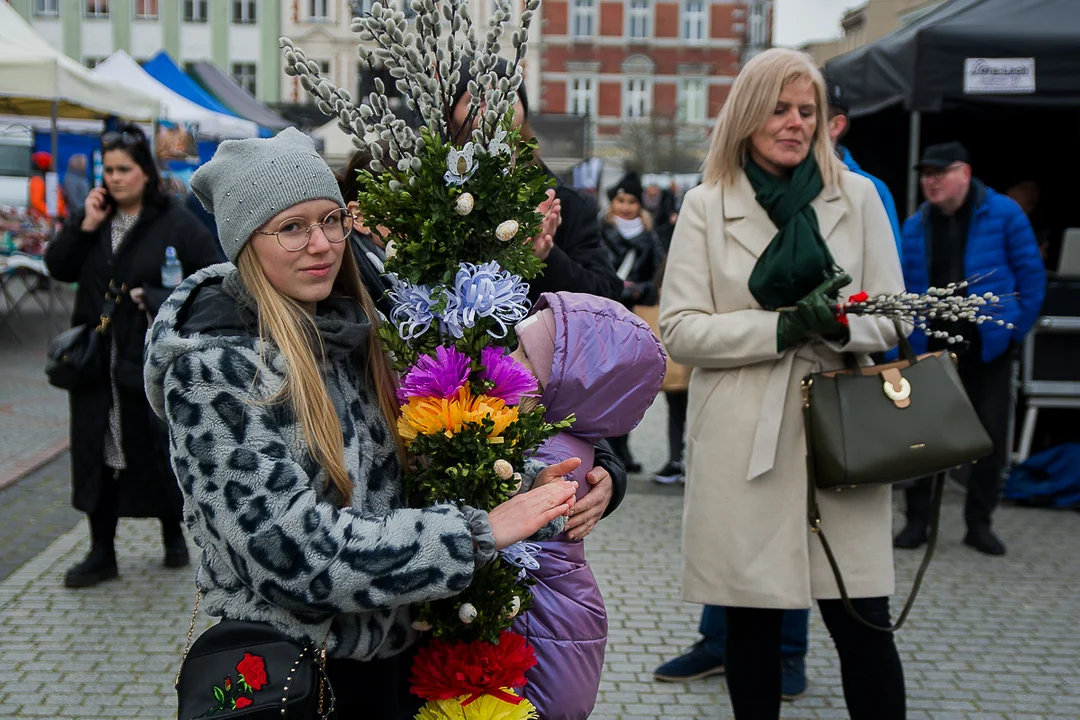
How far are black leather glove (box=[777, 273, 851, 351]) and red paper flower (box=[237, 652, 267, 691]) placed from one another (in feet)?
5.54

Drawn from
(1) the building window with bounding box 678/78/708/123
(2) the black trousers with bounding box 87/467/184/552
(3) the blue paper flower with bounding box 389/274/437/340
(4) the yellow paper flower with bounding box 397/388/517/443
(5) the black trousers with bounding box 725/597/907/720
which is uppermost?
(1) the building window with bounding box 678/78/708/123

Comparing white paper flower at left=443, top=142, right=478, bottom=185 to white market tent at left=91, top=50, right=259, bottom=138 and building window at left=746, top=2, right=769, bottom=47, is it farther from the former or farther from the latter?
building window at left=746, top=2, right=769, bottom=47

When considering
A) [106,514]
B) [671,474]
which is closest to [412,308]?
[106,514]

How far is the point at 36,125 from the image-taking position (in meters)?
16.6

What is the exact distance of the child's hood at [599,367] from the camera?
2186 millimetres

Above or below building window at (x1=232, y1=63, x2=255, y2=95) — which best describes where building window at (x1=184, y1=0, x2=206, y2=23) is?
above

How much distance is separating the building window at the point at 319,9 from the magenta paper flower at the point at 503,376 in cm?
4716

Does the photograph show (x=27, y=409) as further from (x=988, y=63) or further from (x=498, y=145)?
(x=498, y=145)

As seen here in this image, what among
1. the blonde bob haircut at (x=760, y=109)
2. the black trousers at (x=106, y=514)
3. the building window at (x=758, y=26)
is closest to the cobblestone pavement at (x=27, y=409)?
the black trousers at (x=106, y=514)

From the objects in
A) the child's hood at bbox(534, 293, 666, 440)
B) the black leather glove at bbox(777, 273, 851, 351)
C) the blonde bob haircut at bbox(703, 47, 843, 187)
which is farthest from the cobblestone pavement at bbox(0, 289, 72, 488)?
the child's hood at bbox(534, 293, 666, 440)

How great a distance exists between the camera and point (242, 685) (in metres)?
1.86

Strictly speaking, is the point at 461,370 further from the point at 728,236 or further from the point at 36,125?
the point at 36,125

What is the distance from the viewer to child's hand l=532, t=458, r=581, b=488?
2.08 m

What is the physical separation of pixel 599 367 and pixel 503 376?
10.7 inches
